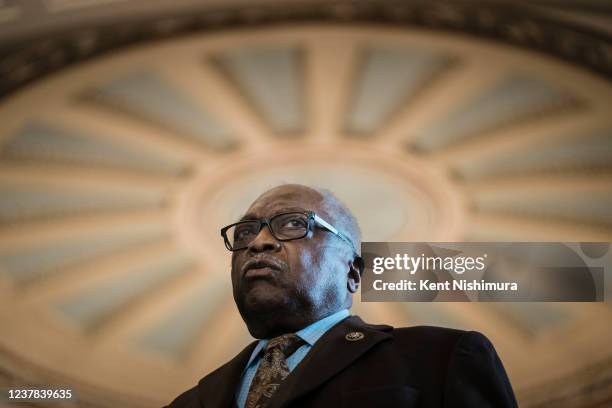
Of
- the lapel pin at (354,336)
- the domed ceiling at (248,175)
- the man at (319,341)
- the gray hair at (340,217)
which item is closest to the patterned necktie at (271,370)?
the man at (319,341)

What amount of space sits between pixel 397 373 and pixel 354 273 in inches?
19.2

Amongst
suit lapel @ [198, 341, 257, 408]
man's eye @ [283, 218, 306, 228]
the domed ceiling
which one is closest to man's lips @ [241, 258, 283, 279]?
man's eye @ [283, 218, 306, 228]

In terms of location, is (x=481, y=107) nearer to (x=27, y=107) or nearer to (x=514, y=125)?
(x=514, y=125)

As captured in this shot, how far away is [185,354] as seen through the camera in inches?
306

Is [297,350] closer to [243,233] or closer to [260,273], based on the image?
[260,273]

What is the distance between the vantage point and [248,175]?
6.80 m

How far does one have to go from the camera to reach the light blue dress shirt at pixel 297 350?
1.99 m

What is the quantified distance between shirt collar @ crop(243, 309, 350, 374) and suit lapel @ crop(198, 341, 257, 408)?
3cm

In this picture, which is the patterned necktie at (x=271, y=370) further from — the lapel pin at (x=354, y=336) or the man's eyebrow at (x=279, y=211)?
the man's eyebrow at (x=279, y=211)

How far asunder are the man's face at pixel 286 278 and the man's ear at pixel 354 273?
0.20 ft

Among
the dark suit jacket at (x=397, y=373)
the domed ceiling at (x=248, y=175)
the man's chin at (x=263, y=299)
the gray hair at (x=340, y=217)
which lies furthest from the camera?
the domed ceiling at (x=248, y=175)

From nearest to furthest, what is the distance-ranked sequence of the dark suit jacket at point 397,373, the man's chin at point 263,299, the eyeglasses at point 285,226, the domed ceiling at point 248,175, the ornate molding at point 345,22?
the dark suit jacket at point 397,373, the man's chin at point 263,299, the eyeglasses at point 285,226, the ornate molding at point 345,22, the domed ceiling at point 248,175

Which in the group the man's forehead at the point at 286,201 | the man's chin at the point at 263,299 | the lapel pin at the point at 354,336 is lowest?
the lapel pin at the point at 354,336

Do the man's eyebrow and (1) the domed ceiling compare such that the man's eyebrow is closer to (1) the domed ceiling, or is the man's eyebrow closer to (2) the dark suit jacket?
(2) the dark suit jacket
